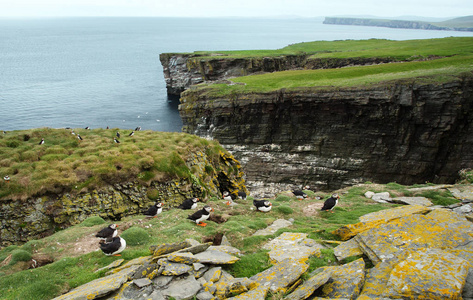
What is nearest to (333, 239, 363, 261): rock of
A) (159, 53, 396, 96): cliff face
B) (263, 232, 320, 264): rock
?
(263, 232, 320, 264): rock

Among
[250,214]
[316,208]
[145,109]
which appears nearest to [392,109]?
[316,208]

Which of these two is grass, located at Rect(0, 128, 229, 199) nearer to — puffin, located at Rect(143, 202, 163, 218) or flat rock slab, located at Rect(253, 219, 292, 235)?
puffin, located at Rect(143, 202, 163, 218)

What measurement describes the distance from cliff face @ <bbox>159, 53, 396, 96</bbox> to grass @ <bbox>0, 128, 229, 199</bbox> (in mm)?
68310

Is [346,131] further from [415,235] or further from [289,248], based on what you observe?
[415,235]

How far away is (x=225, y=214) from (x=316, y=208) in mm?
7092

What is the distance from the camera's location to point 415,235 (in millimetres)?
10867

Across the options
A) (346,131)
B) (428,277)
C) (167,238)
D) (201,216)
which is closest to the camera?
(428,277)

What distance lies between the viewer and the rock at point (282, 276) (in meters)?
9.48

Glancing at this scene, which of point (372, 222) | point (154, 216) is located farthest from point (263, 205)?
point (372, 222)

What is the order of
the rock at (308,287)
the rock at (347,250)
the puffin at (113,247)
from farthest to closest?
the puffin at (113,247)
the rock at (347,250)
the rock at (308,287)

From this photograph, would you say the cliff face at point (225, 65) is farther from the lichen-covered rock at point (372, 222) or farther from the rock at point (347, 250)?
the rock at point (347, 250)

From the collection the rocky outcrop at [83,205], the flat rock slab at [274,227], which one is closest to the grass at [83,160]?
the rocky outcrop at [83,205]

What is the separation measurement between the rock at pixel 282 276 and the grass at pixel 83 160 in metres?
17.3

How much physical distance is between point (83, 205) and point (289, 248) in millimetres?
16759
